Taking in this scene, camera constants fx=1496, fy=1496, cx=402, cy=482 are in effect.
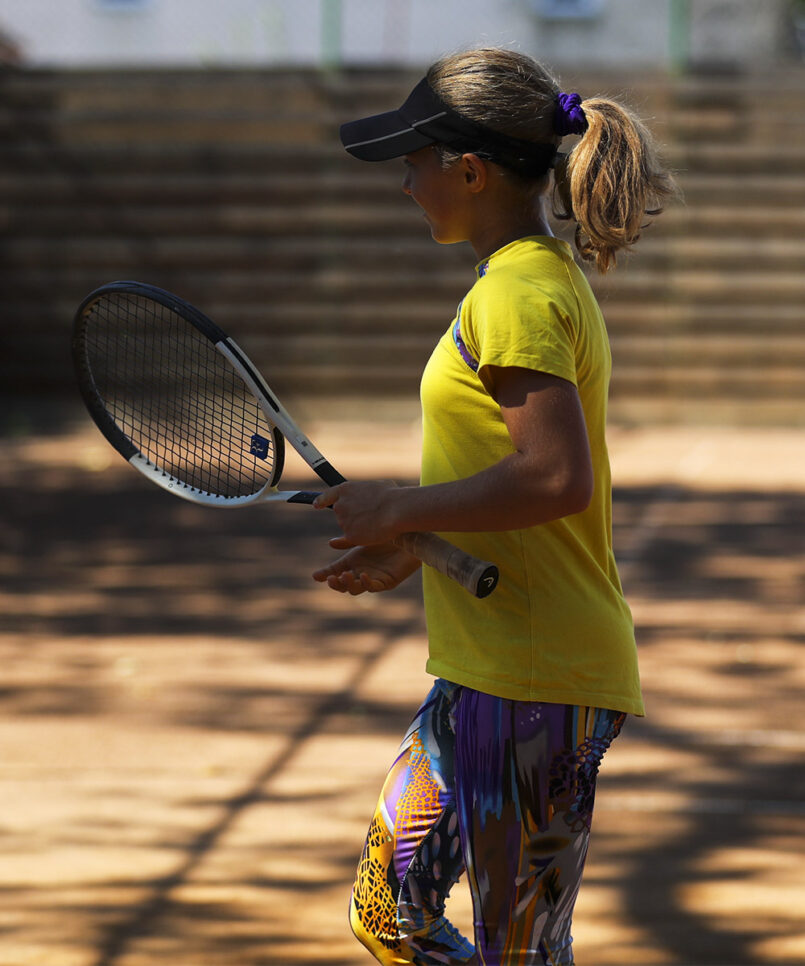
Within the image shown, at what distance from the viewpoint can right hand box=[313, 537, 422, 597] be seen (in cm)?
231

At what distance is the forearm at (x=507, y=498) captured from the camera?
6.16 ft

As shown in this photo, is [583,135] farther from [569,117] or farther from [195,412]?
[195,412]

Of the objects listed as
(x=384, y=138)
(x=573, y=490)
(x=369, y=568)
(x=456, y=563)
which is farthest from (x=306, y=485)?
(x=573, y=490)

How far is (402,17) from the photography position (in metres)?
13.9

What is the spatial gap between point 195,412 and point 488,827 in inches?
45.6

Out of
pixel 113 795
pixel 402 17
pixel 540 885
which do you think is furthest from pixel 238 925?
pixel 402 17

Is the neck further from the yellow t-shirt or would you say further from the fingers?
the fingers

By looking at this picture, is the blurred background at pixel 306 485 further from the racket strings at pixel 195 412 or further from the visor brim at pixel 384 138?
the racket strings at pixel 195 412

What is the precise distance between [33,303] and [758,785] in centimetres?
892

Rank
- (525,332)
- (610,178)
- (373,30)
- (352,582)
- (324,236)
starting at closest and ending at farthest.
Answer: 1. (525,332)
2. (610,178)
3. (352,582)
4. (324,236)
5. (373,30)

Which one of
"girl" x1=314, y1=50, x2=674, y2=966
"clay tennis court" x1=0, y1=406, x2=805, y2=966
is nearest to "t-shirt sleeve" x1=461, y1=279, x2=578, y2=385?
"girl" x1=314, y1=50, x2=674, y2=966

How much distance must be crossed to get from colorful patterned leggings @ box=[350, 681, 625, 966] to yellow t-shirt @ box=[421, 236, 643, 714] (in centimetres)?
4

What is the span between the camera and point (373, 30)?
43.9 feet

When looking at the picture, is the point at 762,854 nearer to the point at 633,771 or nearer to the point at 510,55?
the point at 633,771
